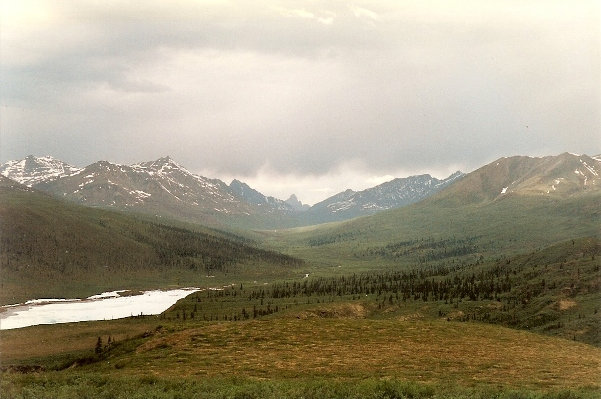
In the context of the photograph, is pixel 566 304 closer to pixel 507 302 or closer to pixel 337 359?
pixel 507 302

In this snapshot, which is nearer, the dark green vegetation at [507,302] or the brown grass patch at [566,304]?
the dark green vegetation at [507,302]

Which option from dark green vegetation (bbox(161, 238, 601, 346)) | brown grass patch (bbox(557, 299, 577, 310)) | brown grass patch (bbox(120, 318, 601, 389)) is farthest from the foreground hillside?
dark green vegetation (bbox(161, 238, 601, 346))

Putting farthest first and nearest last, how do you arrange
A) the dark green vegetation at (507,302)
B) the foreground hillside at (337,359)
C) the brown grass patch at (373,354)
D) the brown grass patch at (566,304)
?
1. the brown grass patch at (566,304)
2. the dark green vegetation at (507,302)
3. the brown grass patch at (373,354)
4. the foreground hillside at (337,359)

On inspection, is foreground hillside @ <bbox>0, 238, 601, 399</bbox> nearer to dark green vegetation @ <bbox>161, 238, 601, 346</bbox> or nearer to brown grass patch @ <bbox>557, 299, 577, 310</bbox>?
brown grass patch @ <bbox>557, 299, 577, 310</bbox>

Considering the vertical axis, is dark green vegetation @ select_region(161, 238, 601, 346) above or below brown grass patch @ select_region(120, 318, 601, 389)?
below

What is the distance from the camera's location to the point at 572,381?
121ft

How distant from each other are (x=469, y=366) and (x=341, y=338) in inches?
818

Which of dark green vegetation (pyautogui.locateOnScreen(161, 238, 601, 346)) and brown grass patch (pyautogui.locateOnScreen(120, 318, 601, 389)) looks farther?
dark green vegetation (pyautogui.locateOnScreen(161, 238, 601, 346))

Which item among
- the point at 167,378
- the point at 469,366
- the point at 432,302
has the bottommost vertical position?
the point at 432,302

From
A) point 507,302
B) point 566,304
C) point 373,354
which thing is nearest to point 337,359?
point 373,354

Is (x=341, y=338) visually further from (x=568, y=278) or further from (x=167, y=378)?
(x=568, y=278)

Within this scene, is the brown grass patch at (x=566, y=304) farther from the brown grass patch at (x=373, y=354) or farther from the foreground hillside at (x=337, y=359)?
the brown grass patch at (x=373, y=354)

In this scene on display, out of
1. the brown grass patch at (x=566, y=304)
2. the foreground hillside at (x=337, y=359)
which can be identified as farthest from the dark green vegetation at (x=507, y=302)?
the foreground hillside at (x=337, y=359)

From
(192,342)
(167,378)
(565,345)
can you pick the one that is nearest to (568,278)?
(565,345)
